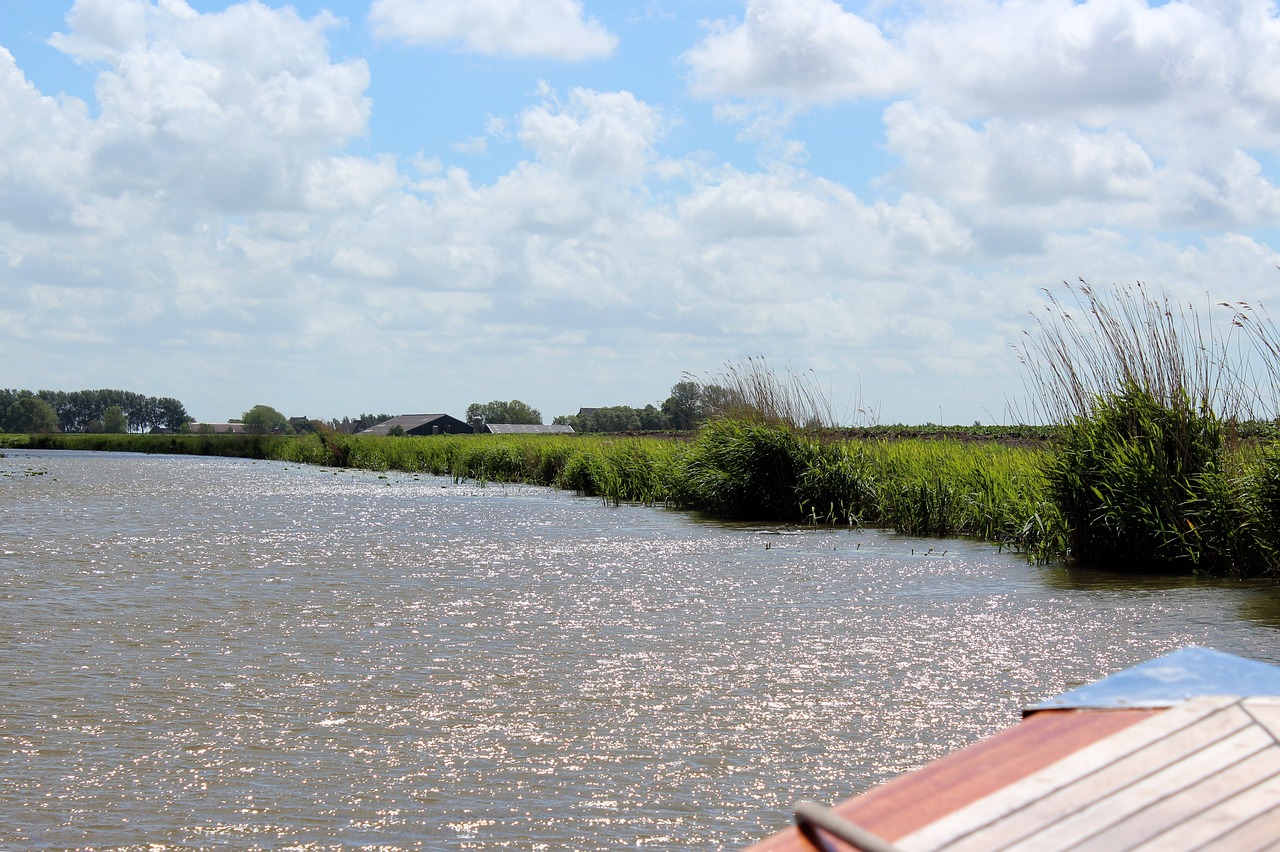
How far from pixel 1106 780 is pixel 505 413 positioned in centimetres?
13485

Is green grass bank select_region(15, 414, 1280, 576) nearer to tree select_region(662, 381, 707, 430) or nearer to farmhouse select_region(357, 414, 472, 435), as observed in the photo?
tree select_region(662, 381, 707, 430)

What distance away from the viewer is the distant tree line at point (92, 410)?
145m

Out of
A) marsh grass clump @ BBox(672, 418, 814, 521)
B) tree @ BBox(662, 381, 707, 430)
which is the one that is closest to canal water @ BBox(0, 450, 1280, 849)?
marsh grass clump @ BBox(672, 418, 814, 521)

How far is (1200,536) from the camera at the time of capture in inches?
452

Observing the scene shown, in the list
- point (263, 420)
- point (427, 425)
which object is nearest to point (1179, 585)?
point (427, 425)

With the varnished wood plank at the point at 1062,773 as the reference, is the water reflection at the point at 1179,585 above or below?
below

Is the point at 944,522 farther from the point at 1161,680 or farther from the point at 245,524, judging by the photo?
the point at 1161,680

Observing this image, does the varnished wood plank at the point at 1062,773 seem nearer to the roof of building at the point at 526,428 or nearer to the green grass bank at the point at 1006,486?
the green grass bank at the point at 1006,486

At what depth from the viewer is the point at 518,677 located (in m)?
7.22

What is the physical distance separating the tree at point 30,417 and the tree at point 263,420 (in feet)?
80.8

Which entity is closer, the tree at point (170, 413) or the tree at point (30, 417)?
the tree at point (30, 417)

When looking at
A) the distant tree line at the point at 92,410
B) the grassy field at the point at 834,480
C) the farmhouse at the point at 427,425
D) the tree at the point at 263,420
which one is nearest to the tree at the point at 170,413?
the distant tree line at the point at 92,410

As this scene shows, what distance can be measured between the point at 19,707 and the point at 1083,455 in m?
10.1

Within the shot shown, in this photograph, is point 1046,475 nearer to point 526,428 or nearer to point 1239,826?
point 1239,826
